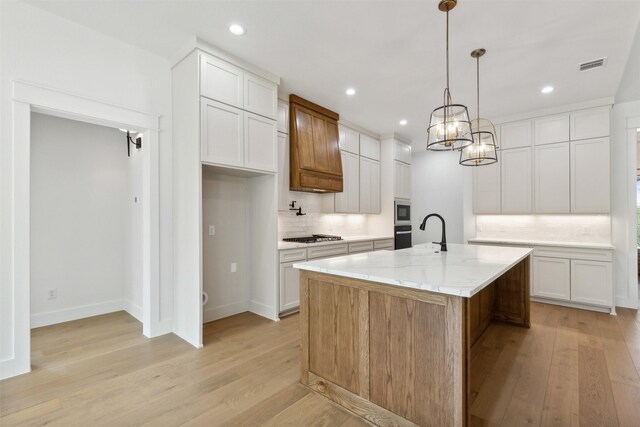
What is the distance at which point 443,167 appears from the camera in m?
6.93

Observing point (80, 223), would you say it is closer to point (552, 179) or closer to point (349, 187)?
point (349, 187)

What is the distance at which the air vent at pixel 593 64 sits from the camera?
3.13 meters

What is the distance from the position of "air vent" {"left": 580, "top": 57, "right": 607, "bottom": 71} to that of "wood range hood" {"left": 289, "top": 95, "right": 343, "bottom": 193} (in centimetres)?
293

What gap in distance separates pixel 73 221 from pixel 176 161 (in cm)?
162

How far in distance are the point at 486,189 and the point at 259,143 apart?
3.69 m

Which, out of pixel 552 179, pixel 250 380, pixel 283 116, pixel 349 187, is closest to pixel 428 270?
pixel 250 380

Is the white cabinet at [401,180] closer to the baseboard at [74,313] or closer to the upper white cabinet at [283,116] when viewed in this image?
the upper white cabinet at [283,116]

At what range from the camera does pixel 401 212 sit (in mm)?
5820

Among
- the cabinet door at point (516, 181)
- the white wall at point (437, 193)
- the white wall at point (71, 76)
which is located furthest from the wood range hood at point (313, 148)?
the white wall at point (437, 193)

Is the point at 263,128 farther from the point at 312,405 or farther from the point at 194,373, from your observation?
the point at 312,405

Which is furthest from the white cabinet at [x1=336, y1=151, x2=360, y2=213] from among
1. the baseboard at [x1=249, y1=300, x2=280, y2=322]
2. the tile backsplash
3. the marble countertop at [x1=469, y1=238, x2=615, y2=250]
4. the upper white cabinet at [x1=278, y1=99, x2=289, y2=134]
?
the tile backsplash

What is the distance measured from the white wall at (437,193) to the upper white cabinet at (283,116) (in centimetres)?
407

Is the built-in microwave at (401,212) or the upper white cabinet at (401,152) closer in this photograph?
the built-in microwave at (401,212)

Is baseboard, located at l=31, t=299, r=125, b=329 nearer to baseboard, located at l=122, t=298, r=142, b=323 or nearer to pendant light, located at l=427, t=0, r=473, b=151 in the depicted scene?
baseboard, located at l=122, t=298, r=142, b=323
